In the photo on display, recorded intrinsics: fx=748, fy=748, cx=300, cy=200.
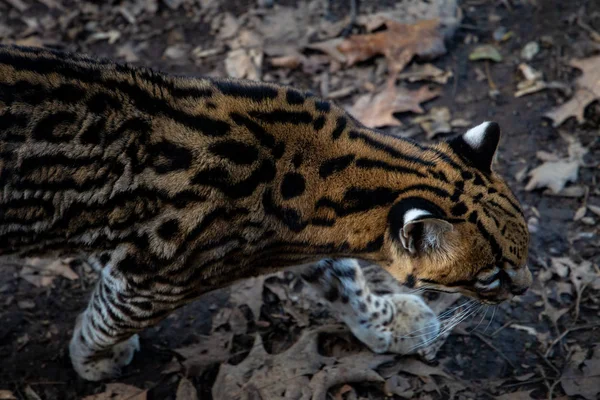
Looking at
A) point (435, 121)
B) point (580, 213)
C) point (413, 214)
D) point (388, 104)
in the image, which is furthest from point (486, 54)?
point (413, 214)

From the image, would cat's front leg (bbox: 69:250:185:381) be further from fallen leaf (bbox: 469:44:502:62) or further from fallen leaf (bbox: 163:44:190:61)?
fallen leaf (bbox: 469:44:502:62)

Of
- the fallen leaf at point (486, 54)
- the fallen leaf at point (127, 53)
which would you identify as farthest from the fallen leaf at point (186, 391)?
the fallen leaf at point (486, 54)

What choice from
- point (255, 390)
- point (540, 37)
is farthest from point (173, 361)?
point (540, 37)

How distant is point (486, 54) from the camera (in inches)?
326

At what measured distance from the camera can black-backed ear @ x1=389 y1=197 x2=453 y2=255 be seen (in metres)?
4.34

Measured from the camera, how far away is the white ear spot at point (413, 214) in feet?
14.1

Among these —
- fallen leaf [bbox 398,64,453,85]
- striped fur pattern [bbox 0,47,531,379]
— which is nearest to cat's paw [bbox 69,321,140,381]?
striped fur pattern [bbox 0,47,531,379]

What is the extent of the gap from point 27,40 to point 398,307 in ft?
19.1

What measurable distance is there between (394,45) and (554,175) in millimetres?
2456

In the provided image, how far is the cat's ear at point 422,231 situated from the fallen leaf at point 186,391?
224 centimetres

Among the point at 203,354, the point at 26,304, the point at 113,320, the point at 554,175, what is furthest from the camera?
the point at 554,175

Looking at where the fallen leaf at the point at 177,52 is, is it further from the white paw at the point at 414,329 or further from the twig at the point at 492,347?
the twig at the point at 492,347

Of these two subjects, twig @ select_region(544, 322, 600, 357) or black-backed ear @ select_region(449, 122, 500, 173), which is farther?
twig @ select_region(544, 322, 600, 357)

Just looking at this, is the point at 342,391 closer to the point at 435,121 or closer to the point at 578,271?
the point at 578,271
